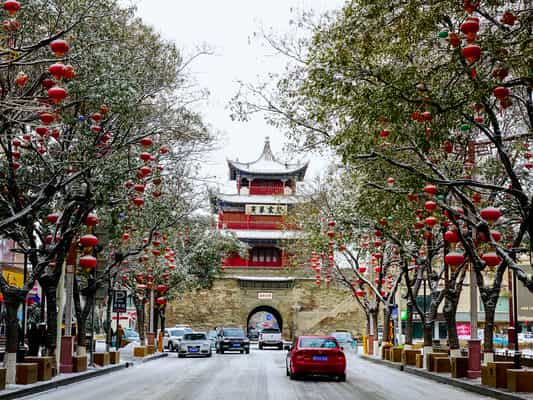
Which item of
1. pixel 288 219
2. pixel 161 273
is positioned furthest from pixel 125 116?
pixel 288 219

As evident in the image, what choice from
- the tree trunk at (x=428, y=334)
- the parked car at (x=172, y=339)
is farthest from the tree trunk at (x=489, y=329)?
the parked car at (x=172, y=339)

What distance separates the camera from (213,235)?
45.8 meters

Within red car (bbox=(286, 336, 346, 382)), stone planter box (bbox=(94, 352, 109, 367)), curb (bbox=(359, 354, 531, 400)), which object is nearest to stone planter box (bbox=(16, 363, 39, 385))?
red car (bbox=(286, 336, 346, 382))

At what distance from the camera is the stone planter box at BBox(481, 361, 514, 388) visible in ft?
59.7

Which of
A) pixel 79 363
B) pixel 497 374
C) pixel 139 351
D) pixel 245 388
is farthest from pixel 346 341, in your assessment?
pixel 245 388

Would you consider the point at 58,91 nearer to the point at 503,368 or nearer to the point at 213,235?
the point at 503,368

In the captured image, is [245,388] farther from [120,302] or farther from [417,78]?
[120,302]

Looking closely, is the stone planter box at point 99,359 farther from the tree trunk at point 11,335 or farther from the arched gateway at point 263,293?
the arched gateway at point 263,293

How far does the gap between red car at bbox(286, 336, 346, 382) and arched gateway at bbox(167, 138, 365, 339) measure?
37519 millimetres

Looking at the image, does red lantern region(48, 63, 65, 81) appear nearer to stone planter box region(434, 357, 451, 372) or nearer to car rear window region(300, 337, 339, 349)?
car rear window region(300, 337, 339, 349)

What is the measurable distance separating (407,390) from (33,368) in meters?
9.18

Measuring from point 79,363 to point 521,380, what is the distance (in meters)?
13.0

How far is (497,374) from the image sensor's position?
18281mm

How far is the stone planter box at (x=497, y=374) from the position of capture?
18203 mm
